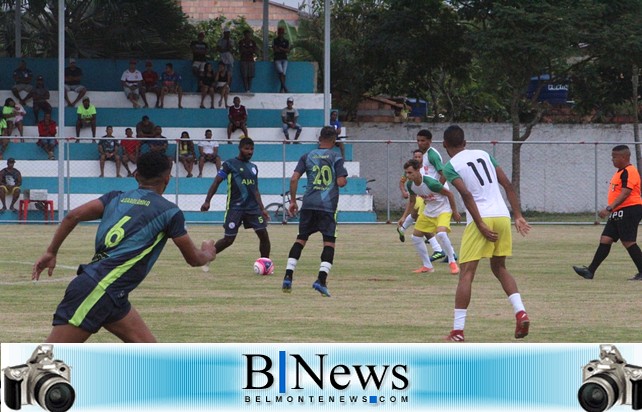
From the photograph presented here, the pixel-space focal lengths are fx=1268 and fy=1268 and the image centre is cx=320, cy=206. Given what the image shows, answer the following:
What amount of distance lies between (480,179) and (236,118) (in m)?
26.3

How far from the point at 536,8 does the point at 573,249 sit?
15.9 metres

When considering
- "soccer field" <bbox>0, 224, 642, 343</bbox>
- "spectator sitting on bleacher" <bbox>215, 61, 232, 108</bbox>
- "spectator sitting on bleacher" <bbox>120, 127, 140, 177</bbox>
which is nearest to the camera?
"soccer field" <bbox>0, 224, 642, 343</bbox>

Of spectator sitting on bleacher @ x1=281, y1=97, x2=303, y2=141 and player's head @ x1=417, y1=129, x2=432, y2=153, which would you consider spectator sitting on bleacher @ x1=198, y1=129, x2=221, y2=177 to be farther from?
player's head @ x1=417, y1=129, x2=432, y2=153

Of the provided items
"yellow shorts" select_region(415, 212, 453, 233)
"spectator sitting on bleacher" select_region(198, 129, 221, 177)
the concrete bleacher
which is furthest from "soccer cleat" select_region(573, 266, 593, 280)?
"spectator sitting on bleacher" select_region(198, 129, 221, 177)

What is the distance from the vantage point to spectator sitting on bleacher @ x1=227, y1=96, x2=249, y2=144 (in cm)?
3766

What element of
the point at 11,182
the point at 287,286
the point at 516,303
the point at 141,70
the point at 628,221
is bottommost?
the point at 287,286

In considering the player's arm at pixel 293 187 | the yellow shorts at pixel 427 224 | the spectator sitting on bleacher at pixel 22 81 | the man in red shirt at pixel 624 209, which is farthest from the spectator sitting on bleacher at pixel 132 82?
the man in red shirt at pixel 624 209

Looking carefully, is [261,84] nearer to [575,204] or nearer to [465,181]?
[575,204]

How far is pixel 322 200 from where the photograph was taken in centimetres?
1567

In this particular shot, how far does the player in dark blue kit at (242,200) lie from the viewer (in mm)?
18391

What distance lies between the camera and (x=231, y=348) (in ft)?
22.6

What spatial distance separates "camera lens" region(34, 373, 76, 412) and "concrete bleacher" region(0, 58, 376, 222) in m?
24.7

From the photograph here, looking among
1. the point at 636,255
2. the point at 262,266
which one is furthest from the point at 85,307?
the point at 636,255

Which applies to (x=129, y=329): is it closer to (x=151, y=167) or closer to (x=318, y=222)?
(x=151, y=167)
